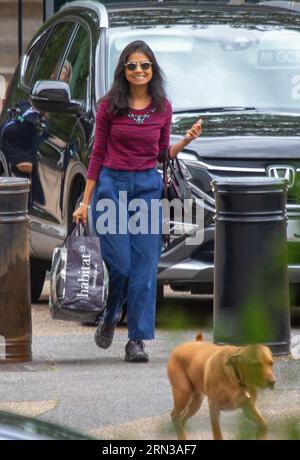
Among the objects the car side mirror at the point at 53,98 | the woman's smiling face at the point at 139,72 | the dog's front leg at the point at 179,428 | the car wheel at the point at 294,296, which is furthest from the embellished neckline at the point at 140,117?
the dog's front leg at the point at 179,428

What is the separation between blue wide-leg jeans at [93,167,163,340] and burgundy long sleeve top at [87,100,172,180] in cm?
6

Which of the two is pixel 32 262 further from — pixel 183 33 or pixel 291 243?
pixel 291 243

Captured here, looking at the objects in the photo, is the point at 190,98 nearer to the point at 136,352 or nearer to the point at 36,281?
the point at 136,352

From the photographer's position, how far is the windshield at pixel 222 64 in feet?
31.4

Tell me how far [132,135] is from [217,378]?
289 cm

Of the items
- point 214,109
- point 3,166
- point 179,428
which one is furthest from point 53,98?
point 179,428

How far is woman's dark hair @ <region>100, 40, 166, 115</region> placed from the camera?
7.85 meters

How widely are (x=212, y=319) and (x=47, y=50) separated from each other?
793 cm

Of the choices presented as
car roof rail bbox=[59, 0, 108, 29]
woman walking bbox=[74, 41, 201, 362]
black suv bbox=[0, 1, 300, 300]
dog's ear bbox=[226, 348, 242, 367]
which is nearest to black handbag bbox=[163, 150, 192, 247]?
woman walking bbox=[74, 41, 201, 362]

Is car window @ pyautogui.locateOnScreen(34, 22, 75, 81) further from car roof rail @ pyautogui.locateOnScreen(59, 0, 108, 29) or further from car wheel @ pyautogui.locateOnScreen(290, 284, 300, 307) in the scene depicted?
car wheel @ pyautogui.locateOnScreen(290, 284, 300, 307)

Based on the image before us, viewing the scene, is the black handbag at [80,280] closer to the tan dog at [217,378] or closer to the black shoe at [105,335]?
the black shoe at [105,335]

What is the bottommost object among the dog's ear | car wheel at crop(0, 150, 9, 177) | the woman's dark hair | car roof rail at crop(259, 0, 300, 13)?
car wheel at crop(0, 150, 9, 177)

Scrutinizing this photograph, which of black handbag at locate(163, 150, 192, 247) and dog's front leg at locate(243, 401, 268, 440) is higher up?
A: dog's front leg at locate(243, 401, 268, 440)

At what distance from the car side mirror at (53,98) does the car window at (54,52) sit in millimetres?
1008
